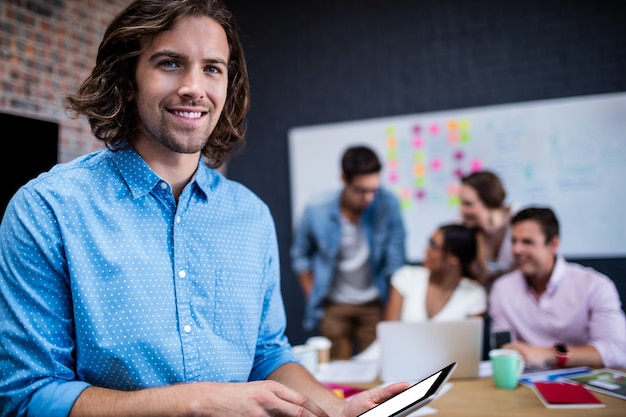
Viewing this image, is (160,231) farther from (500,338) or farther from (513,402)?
(500,338)

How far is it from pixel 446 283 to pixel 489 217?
741 millimetres

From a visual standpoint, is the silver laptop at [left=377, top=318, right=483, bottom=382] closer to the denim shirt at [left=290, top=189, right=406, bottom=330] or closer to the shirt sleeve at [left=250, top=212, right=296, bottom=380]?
the shirt sleeve at [left=250, top=212, right=296, bottom=380]

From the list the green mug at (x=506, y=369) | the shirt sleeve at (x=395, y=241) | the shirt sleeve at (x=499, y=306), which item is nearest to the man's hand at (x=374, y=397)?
the green mug at (x=506, y=369)

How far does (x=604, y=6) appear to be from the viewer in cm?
393

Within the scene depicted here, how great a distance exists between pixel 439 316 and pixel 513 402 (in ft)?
5.28

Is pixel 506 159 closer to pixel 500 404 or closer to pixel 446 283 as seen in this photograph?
pixel 446 283

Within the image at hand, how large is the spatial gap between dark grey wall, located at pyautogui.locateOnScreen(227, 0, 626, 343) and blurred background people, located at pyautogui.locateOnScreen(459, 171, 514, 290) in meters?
0.62

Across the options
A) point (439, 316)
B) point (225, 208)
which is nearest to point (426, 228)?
point (439, 316)

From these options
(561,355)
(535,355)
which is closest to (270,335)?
A: (535,355)

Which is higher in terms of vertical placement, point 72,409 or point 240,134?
point 240,134

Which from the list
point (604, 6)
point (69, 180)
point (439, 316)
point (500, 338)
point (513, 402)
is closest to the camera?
point (69, 180)

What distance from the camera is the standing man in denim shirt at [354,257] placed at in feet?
14.2

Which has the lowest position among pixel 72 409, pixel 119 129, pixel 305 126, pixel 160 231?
pixel 72 409

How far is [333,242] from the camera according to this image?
14.5 ft
